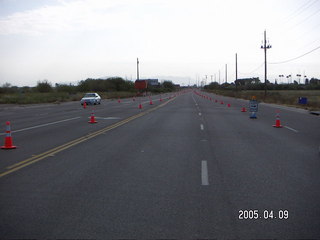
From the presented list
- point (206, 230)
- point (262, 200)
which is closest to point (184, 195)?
point (262, 200)

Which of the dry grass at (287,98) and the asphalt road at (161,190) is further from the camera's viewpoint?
the dry grass at (287,98)

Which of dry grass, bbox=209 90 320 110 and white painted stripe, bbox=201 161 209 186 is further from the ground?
dry grass, bbox=209 90 320 110

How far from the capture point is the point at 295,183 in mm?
7875

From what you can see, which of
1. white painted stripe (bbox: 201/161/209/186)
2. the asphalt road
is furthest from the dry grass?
white painted stripe (bbox: 201/161/209/186)

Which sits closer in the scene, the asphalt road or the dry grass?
the asphalt road

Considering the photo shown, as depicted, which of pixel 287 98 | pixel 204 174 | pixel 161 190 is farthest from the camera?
pixel 287 98

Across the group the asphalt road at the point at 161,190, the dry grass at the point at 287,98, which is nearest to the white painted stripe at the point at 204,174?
the asphalt road at the point at 161,190

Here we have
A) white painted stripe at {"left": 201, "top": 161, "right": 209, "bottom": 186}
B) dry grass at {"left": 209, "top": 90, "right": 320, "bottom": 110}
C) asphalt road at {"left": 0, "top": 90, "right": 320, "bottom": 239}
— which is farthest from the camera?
dry grass at {"left": 209, "top": 90, "right": 320, "bottom": 110}

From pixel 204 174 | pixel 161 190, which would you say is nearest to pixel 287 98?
pixel 204 174

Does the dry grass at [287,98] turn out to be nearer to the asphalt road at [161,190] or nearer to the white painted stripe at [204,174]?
the asphalt road at [161,190]

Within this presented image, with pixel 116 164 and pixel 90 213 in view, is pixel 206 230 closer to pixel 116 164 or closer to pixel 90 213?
pixel 90 213

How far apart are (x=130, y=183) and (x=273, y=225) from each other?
10.6 feet

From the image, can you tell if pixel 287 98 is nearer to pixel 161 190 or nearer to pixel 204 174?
pixel 204 174

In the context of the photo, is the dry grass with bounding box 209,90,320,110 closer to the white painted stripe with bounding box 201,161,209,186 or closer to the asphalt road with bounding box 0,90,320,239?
the asphalt road with bounding box 0,90,320,239
